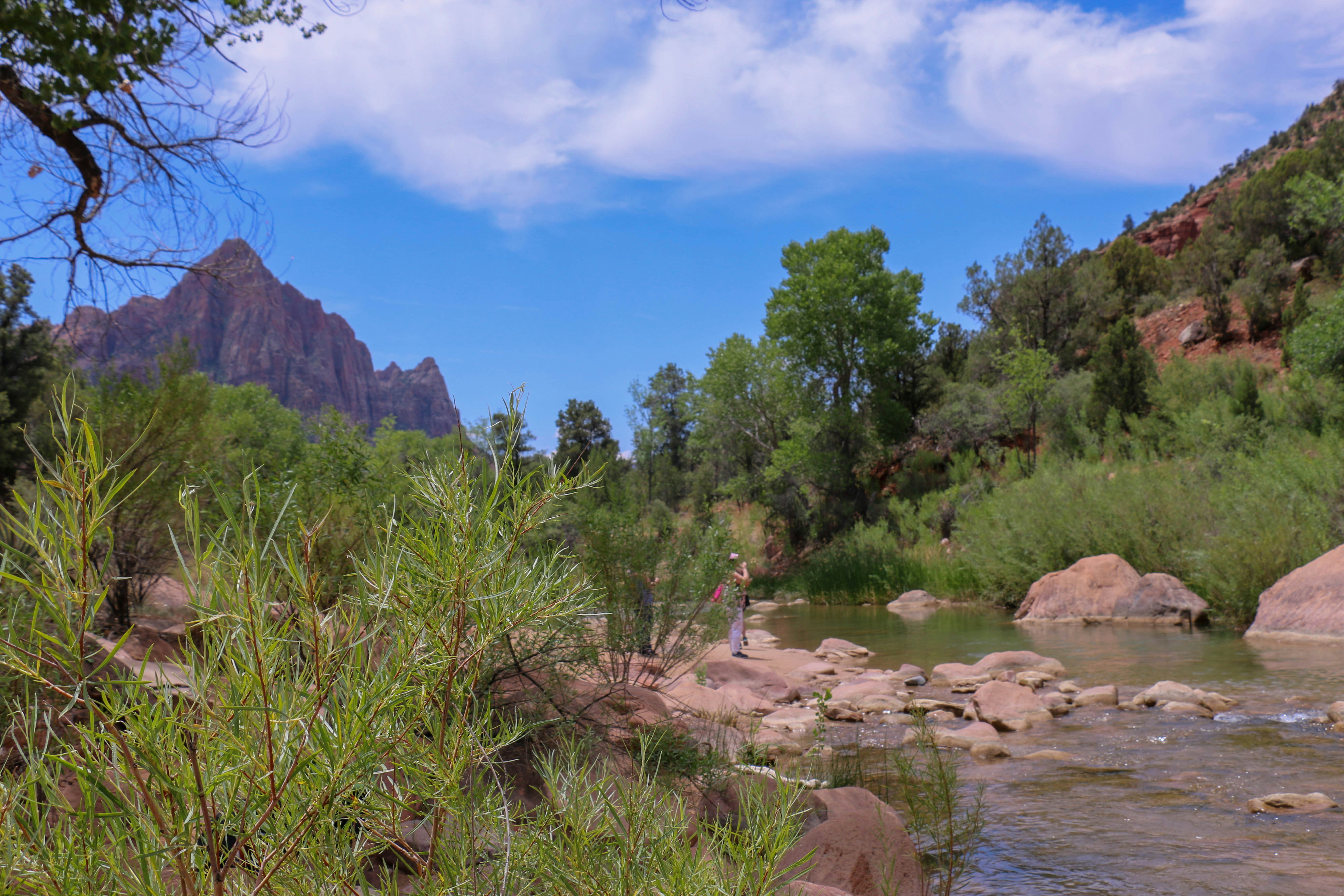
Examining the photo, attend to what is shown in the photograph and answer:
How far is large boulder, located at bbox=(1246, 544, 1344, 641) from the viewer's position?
10.3m

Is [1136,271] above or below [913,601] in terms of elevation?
above

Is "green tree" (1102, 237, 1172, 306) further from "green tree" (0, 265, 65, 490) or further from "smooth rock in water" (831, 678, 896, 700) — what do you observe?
"green tree" (0, 265, 65, 490)

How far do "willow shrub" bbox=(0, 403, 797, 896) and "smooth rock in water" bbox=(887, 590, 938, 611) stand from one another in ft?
66.4

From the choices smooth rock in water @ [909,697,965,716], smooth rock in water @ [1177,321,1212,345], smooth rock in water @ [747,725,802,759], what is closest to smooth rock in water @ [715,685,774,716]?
smooth rock in water @ [747,725,802,759]

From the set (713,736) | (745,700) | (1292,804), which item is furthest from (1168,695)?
(713,736)

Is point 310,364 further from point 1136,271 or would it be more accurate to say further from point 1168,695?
point 1168,695

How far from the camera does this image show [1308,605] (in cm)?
1067

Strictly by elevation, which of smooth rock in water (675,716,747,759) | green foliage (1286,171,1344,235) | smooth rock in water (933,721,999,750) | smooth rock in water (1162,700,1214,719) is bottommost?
smooth rock in water (933,721,999,750)

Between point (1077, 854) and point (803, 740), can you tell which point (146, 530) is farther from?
point (1077, 854)

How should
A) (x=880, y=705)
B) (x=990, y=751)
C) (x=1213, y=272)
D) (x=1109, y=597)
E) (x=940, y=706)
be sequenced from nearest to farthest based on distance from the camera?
(x=990, y=751) → (x=940, y=706) → (x=880, y=705) → (x=1109, y=597) → (x=1213, y=272)

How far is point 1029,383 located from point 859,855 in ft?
85.3

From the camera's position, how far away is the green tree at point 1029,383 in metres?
26.8

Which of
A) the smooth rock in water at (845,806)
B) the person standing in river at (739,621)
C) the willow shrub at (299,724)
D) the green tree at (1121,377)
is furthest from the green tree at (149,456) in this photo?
the green tree at (1121,377)

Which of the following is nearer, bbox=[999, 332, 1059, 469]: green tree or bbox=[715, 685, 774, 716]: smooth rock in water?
bbox=[715, 685, 774, 716]: smooth rock in water
